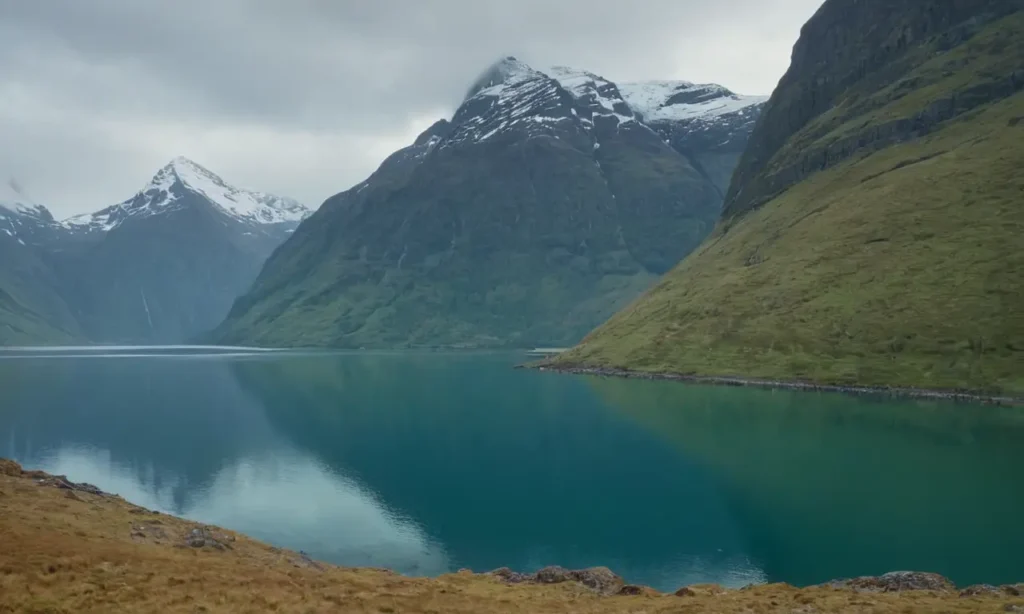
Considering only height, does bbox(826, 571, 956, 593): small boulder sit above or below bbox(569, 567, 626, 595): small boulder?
above

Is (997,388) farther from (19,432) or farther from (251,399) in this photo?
(19,432)

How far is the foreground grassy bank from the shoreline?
9255cm

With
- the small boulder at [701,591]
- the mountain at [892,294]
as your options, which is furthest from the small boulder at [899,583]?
the mountain at [892,294]

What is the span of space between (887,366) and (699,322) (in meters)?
54.5

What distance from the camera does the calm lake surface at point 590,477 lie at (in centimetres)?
4634

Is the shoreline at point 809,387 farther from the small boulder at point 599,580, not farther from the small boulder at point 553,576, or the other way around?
the small boulder at point 553,576

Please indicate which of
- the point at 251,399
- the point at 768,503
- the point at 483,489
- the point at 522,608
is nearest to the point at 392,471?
the point at 483,489

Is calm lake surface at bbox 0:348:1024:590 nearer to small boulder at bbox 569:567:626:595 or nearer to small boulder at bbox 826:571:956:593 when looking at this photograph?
small boulder at bbox 569:567:626:595

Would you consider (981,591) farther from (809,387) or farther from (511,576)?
(809,387)

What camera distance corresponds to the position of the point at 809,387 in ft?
434

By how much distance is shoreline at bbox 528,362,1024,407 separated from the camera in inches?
4318

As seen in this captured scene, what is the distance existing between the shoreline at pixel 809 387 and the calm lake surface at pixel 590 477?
5.79 m

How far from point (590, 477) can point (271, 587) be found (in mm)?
45135

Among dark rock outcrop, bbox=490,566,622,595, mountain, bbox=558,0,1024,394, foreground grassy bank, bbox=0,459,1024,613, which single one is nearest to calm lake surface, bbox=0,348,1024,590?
dark rock outcrop, bbox=490,566,622,595
